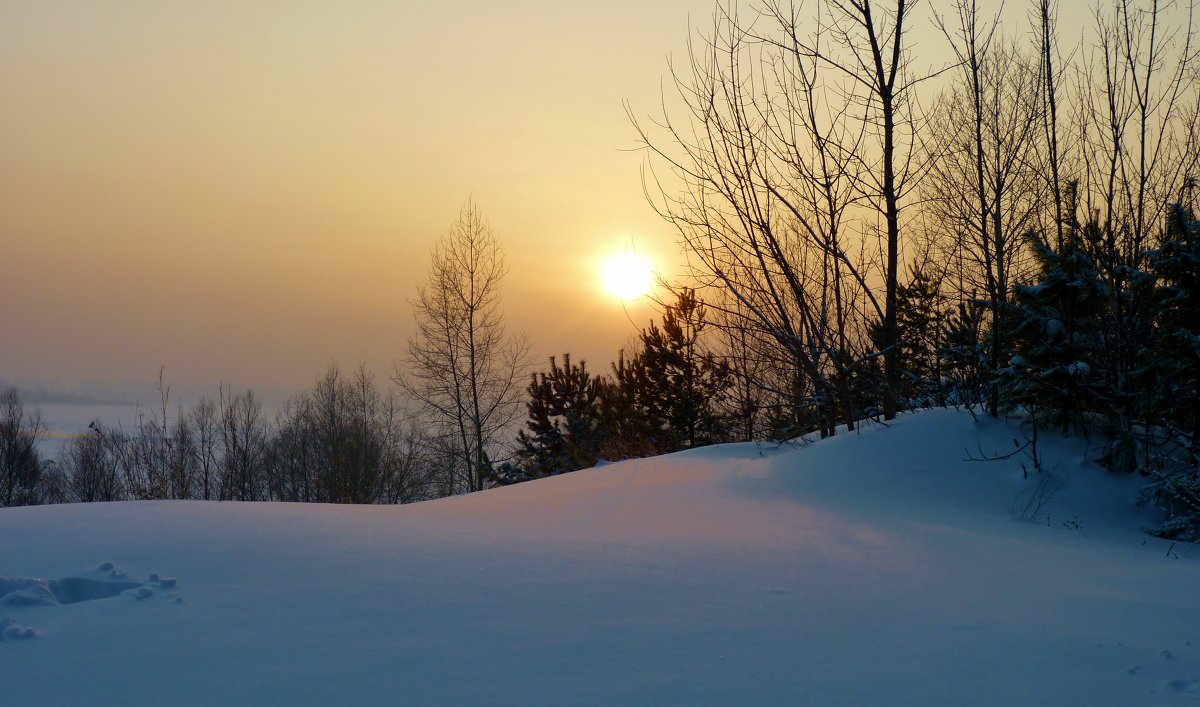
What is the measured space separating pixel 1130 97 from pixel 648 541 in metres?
9.09

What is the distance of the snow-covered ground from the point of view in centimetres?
229

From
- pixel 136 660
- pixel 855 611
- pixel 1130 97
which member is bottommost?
pixel 855 611

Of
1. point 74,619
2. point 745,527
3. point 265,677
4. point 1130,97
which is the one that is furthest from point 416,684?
point 1130,97

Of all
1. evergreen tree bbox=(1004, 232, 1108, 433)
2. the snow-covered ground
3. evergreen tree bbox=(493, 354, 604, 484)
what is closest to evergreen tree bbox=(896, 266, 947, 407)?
evergreen tree bbox=(1004, 232, 1108, 433)

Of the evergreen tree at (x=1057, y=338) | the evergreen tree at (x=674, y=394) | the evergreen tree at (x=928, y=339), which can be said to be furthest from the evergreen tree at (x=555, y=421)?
the evergreen tree at (x=1057, y=338)

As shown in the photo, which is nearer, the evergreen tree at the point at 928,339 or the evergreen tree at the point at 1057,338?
the evergreen tree at the point at 1057,338

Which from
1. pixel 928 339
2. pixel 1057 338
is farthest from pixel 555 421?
pixel 1057 338

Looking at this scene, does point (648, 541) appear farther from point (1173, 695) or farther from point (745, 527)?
point (1173, 695)

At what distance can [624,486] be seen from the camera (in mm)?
6926

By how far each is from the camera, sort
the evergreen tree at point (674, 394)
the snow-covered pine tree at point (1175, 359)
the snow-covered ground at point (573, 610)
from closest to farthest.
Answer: the snow-covered ground at point (573, 610), the snow-covered pine tree at point (1175, 359), the evergreen tree at point (674, 394)

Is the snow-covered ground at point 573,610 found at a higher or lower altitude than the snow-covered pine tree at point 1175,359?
lower

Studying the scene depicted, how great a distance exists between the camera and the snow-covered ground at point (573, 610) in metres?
2.29

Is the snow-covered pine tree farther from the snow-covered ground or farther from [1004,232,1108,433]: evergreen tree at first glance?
the snow-covered ground

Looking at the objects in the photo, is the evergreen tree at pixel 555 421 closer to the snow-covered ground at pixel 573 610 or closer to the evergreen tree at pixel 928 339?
the evergreen tree at pixel 928 339
